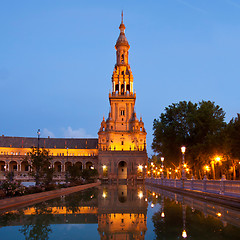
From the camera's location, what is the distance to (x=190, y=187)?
102 feet

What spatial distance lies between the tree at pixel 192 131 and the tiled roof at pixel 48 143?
78.7 metres

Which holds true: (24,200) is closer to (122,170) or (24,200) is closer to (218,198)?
(218,198)

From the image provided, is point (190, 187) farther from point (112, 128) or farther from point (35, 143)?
point (35, 143)

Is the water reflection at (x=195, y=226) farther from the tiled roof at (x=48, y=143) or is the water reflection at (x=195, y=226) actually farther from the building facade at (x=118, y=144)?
the tiled roof at (x=48, y=143)

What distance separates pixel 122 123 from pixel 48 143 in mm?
39630

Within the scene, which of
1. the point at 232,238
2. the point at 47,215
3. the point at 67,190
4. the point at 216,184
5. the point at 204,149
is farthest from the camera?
the point at 204,149

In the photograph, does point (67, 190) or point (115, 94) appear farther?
point (115, 94)

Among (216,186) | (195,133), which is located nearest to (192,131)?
(195,133)

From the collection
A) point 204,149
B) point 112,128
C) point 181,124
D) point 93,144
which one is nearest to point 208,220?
point 204,149

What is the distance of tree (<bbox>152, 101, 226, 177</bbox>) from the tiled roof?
3099 inches

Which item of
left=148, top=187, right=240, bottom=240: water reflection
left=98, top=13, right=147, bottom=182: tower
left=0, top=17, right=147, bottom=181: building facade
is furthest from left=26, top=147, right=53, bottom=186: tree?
left=98, top=13, right=147, bottom=182: tower

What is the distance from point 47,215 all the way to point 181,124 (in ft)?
126

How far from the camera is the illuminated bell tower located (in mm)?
105000

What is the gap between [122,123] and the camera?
10788cm
